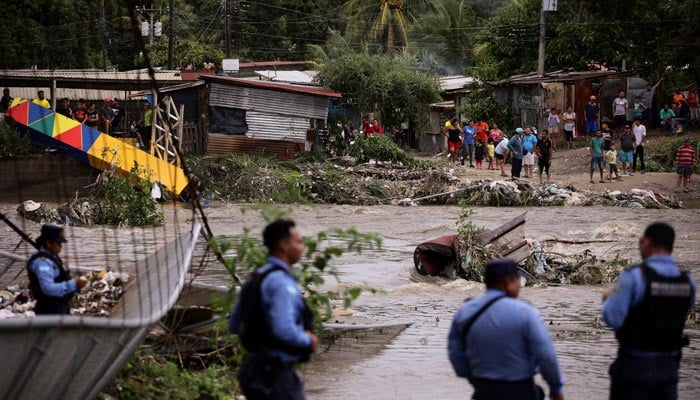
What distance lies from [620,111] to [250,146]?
12.4 m

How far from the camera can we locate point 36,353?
6059 millimetres

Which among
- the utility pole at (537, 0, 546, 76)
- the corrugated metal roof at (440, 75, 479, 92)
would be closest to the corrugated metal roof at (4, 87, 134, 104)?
the corrugated metal roof at (440, 75, 479, 92)

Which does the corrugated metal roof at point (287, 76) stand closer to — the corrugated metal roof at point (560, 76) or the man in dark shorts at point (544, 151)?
the corrugated metal roof at point (560, 76)

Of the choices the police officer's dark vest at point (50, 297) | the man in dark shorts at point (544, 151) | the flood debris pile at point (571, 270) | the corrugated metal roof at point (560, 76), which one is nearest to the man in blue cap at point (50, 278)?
the police officer's dark vest at point (50, 297)

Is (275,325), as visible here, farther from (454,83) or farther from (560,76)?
(454,83)

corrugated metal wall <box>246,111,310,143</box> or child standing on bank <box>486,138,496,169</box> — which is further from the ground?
corrugated metal wall <box>246,111,310,143</box>

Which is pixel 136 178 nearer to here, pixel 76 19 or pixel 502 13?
pixel 76 19

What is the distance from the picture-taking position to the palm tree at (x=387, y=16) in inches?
2132

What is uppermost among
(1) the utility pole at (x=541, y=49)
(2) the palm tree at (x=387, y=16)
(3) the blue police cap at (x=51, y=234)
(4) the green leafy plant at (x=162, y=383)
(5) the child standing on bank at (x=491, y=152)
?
(2) the palm tree at (x=387, y=16)

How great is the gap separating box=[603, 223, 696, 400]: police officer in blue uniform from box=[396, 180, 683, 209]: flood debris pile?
2109 cm

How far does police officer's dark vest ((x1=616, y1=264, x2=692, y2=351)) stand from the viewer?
5516 millimetres

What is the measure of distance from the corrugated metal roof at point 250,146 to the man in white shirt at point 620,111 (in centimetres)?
1059

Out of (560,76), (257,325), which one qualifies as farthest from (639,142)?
(257,325)

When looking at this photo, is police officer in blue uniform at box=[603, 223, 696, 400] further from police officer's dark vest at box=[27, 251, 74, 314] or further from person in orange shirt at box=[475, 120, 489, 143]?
person in orange shirt at box=[475, 120, 489, 143]
